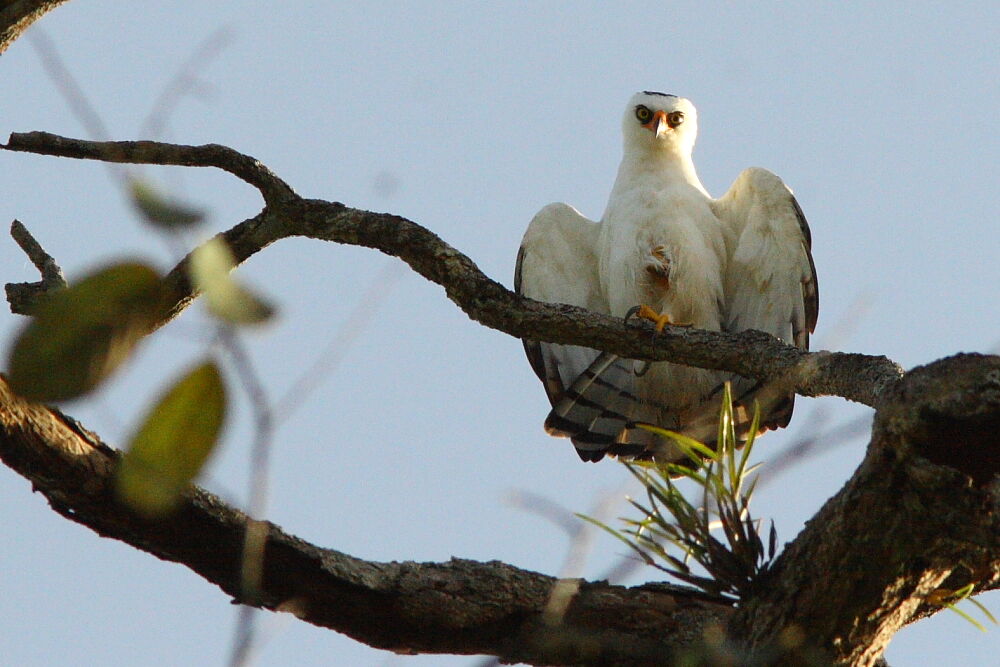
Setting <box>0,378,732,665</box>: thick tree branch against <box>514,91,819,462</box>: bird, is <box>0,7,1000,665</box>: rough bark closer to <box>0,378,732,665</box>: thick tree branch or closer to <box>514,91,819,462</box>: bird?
<box>0,378,732,665</box>: thick tree branch

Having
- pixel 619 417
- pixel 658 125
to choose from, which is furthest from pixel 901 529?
pixel 658 125

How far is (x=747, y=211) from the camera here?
6023 millimetres

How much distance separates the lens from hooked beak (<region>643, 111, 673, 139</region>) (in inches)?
281

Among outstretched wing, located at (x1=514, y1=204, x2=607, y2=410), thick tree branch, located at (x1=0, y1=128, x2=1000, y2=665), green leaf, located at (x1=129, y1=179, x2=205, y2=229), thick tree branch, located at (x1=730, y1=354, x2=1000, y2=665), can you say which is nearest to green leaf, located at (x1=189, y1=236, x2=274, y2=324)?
green leaf, located at (x1=129, y1=179, x2=205, y2=229)

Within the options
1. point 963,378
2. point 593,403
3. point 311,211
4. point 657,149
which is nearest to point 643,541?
point 963,378

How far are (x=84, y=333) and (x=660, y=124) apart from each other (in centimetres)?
635

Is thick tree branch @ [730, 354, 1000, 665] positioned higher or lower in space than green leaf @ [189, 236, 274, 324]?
higher

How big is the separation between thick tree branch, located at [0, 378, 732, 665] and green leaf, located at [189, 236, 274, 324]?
169 cm

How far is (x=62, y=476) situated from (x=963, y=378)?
217cm

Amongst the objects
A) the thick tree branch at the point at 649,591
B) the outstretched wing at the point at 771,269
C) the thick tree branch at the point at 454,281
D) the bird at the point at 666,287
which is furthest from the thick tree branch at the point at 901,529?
the outstretched wing at the point at 771,269

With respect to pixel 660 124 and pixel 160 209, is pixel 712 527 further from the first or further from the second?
pixel 660 124

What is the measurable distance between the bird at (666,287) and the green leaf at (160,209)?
175 inches

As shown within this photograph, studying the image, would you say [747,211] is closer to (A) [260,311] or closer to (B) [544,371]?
(B) [544,371]

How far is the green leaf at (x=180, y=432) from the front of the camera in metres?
1.16
